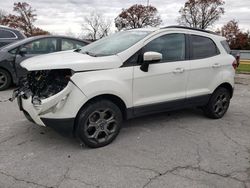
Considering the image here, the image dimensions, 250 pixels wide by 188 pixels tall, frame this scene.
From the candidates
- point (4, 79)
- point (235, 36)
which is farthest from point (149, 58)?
point (235, 36)

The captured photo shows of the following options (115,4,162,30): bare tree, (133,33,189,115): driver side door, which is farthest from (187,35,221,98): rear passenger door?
(115,4,162,30): bare tree

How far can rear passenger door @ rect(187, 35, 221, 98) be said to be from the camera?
4887 millimetres

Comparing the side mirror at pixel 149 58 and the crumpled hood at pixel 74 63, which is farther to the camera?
the side mirror at pixel 149 58

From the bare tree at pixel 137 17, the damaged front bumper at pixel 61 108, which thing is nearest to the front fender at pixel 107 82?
the damaged front bumper at pixel 61 108

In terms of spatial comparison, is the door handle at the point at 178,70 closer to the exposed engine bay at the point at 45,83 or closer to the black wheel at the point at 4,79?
the exposed engine bay at the point at 45,83

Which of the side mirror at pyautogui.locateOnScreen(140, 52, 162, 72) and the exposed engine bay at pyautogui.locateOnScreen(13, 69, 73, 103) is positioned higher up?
the side mirror at pyautogui.locateOnScreen(140, 52, 162, 72)

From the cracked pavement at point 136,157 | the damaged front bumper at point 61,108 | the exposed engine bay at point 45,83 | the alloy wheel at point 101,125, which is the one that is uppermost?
the exposed engine bay at point 45,83

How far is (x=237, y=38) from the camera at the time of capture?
45.6m

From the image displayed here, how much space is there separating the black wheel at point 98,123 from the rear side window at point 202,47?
1.88 metres

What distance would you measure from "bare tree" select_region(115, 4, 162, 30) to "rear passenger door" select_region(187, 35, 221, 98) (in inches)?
1996

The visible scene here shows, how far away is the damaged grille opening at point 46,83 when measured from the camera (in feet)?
12.0

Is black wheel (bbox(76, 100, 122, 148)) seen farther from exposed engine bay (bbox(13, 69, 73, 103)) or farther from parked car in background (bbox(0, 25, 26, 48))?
parked car in background (bbox(0, 25, 26, 48))

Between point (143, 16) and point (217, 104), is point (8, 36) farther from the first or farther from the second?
point (143, 16)

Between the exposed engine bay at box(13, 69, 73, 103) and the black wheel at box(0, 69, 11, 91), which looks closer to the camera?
the exposed engine bay at box(13, 69, 73, 103)
